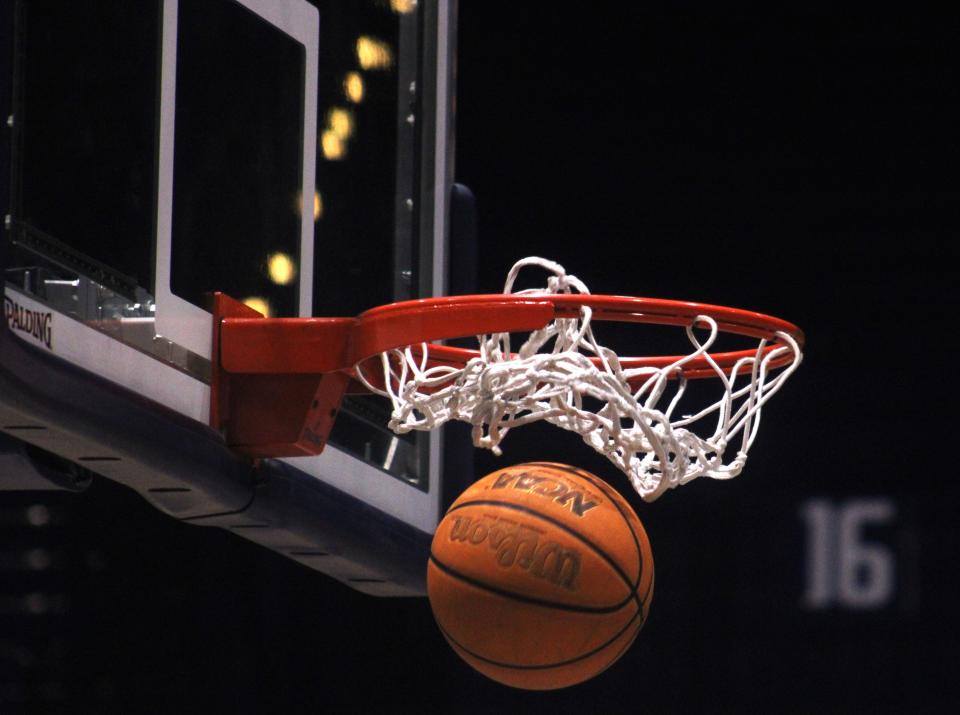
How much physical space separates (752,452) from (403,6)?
5.73ft

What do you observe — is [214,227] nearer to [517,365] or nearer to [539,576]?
[517,365]

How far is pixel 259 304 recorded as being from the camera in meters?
2.05

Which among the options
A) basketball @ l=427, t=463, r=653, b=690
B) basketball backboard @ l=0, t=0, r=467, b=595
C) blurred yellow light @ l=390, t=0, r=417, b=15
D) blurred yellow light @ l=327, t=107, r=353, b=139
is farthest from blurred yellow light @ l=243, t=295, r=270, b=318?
blurred yellow light @ l=390, t=0, r=417, b=15

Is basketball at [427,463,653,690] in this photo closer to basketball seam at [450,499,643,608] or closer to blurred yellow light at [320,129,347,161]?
basketball seam at [450,499,643,608]

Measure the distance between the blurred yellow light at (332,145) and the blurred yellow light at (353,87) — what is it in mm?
79

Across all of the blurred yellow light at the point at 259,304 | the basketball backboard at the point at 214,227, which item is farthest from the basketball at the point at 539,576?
the blurred yellow light at the point at 259,304

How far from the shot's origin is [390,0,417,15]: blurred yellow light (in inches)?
96.8

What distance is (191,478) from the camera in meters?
1.79

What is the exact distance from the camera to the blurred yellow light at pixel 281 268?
2079 millimetres

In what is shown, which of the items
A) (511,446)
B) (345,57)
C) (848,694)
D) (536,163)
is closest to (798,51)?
(536,163)

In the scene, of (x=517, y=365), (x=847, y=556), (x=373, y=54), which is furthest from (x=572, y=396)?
(x=847, y=556)

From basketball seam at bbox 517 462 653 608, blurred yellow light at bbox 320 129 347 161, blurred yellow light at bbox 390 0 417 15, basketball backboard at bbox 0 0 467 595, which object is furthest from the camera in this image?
blurred yellow light at bbox 390 0 417 15

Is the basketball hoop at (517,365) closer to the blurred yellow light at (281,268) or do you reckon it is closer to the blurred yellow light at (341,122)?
the blurred yellow light at (281,268)

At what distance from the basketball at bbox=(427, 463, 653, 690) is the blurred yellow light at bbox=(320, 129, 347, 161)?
648 mm
